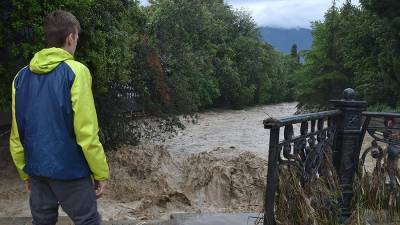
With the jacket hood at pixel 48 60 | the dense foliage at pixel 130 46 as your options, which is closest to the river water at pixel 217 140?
the dense foliage at pixel 130 46

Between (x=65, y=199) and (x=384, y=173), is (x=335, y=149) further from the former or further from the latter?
(x=65, y=199)

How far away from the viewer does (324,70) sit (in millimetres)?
33625

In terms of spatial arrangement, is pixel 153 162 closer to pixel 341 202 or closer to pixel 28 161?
pixel 341 202

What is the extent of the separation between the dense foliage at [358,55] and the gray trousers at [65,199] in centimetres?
1663

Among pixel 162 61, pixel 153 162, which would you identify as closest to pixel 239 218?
pixel 153 162

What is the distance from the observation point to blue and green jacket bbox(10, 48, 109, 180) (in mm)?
2951

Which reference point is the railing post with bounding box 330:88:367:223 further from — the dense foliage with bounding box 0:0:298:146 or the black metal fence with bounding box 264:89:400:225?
the dense foliage with bounding box 0:0:298:146

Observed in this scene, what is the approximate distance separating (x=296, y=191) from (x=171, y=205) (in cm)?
559

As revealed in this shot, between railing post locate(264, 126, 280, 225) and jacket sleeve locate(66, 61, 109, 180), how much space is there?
1.17m

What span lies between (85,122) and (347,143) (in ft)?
7.88

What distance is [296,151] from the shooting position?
12.5 feet

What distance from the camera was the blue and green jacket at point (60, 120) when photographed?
2.95 meters

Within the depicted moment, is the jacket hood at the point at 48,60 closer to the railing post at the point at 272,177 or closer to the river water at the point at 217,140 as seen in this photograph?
the railing post at the point at 272,177

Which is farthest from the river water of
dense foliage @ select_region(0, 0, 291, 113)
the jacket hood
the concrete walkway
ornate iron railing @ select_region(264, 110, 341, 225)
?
the jacket hood
